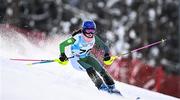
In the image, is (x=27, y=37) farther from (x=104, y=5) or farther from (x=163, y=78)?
(x=104, y=5)

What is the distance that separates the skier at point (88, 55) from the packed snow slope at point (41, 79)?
87 millimetres

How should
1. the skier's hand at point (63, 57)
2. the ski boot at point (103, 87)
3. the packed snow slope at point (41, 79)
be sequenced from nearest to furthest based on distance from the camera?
the packed snow slope at point (41, 79) → the skier's hand at point (63, 57) → the ski boot at point (103, 87)

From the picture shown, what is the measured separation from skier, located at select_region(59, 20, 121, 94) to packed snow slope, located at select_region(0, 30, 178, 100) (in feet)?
0.28

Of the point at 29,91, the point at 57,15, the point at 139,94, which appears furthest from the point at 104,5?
the point at 29,91

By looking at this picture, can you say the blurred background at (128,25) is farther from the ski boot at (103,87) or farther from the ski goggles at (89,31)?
the ski boot at (103,87)

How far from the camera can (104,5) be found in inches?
861

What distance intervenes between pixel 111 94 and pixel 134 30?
18979mm

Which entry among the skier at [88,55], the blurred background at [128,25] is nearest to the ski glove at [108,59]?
the skier at [88,55]

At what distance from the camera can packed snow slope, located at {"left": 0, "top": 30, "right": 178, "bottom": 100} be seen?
8.18 meters

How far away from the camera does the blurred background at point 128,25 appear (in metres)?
14.1

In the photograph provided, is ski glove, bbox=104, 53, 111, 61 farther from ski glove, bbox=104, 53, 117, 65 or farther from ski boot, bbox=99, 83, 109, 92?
ski boot, bbox=99, 83, 109, 92

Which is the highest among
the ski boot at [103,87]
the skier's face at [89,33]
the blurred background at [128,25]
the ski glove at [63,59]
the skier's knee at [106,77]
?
the skier's face at [89,33]

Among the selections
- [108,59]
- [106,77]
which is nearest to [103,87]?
[106,77]

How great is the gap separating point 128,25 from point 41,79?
18538 mm
